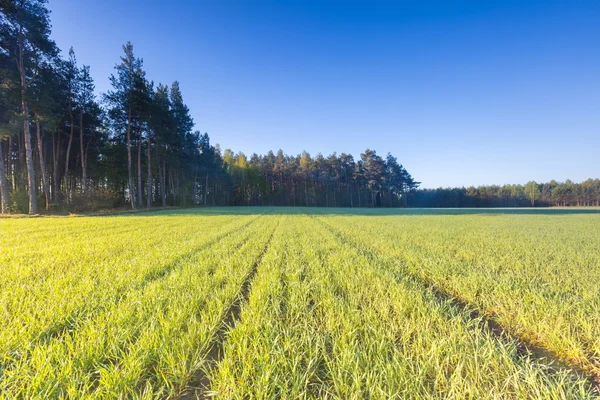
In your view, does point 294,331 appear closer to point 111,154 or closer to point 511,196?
point 111,154

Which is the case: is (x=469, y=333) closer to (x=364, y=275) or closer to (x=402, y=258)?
(x=364, y=275)

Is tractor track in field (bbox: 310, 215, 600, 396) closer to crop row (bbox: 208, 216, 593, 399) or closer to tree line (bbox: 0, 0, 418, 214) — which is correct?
crop row (bbox: 208, 216, 593, 399)

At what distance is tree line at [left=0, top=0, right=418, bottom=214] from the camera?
14.7m

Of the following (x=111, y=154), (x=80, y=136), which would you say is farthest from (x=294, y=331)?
(x=111, y=154)

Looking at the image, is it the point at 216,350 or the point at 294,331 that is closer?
the point at 216,350

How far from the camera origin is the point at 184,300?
255cm

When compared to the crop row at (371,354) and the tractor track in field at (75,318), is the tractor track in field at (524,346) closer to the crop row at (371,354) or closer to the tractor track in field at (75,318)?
the crop row at (371,354)

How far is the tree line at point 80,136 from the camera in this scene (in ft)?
48.1

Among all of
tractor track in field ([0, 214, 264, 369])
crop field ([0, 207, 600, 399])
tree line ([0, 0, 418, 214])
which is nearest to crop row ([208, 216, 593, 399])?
crop field ([0, 207, 600, 399])

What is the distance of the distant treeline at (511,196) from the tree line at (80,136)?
212 ft

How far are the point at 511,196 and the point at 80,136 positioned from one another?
113 metres

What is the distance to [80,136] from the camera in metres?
22.9

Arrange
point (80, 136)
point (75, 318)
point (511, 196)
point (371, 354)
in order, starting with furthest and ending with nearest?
point (511, 196) → point (80, 136) → point (75, 318) → point (371, 354)

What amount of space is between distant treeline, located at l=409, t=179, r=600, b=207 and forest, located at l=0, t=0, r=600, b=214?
20239mm
